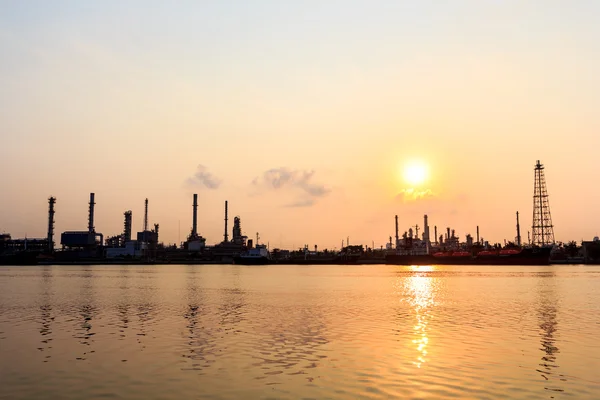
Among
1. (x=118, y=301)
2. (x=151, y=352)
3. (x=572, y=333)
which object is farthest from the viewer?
(x=118, y=301)

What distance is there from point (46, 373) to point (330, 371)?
1188 centimetres

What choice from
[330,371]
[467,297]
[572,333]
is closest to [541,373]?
[330,371]

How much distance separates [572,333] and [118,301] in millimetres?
43385

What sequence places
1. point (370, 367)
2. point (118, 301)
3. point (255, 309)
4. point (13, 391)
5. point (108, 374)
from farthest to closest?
point (118, 301)
point (255, 309)
point (370, 367)
point (108, 374)
point (13, 391)

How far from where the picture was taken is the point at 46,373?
22.4 metres

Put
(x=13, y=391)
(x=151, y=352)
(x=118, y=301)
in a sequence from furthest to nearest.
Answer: (x=118, y=301), (x=151, y=352), (x=13, y=391)

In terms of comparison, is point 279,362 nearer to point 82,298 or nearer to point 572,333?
point 572,333

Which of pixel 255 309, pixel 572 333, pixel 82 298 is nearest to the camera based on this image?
pixel 572 333

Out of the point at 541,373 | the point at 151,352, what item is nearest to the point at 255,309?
the point at 151,352

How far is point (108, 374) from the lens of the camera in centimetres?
2222

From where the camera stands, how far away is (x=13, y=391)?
19484 millimetres

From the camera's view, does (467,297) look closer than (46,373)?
No

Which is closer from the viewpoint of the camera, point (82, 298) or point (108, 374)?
point (108, 374)

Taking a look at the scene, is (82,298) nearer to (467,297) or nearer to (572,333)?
(467,297)
